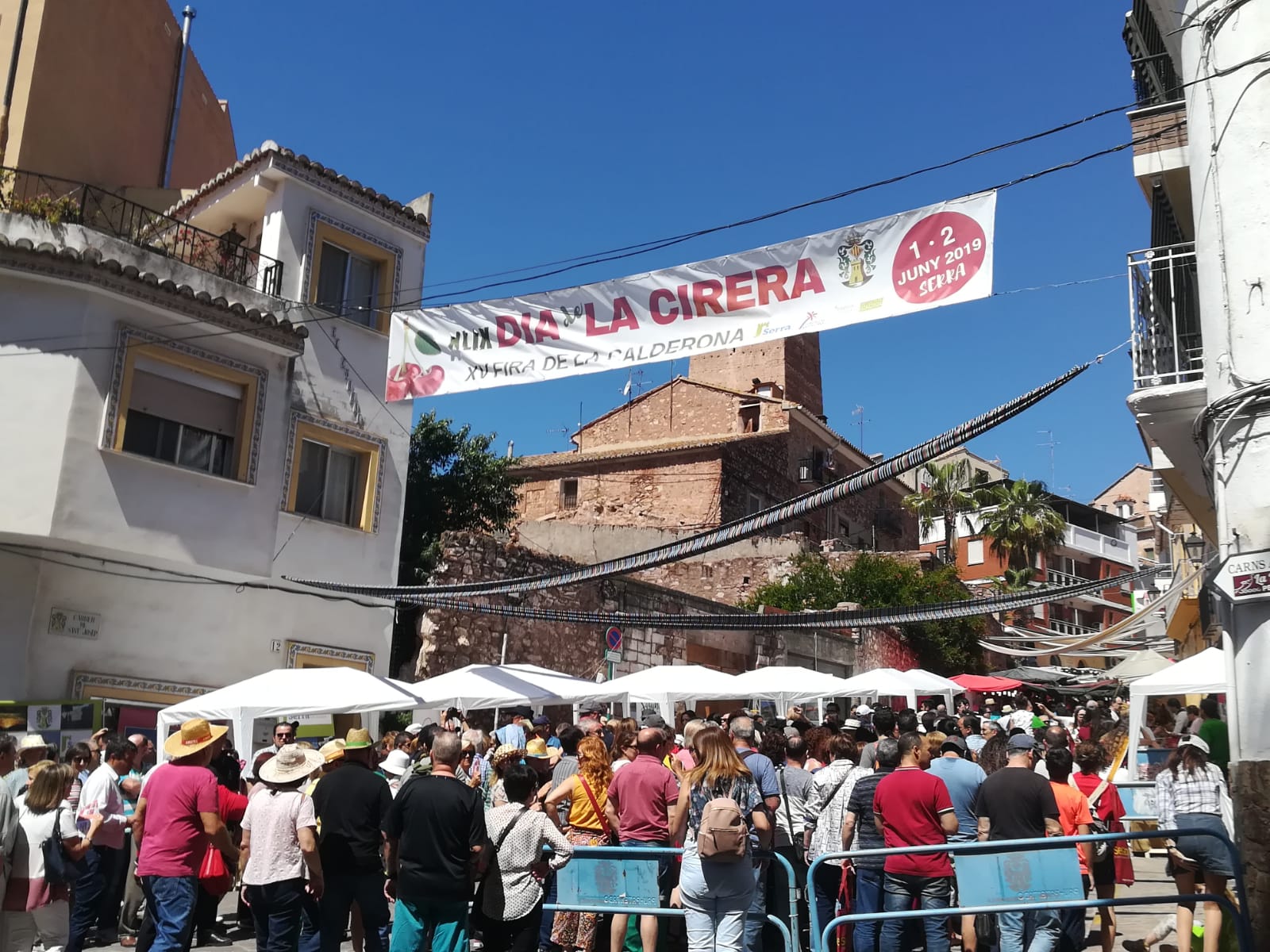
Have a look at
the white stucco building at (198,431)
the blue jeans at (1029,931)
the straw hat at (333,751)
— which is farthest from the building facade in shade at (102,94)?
the blue jeans at (1029,931)

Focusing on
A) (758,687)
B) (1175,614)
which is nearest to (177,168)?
(758,687)

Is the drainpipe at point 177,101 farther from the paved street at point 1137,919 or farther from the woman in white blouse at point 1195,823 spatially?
the woman in white blouse at point 1195,823

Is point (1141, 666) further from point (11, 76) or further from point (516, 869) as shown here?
point (11, 76)

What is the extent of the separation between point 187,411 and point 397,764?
786 centimetres

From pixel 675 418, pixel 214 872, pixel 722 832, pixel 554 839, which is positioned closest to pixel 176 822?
pixel 214 872

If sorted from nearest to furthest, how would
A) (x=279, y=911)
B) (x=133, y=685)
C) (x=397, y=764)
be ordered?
1. (x=279, y=911)
2. (x=397, y=764)
3. (x=133, y=685)

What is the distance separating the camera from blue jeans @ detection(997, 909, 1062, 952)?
6.93 m

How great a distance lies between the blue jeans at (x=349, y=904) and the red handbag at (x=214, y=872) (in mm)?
851

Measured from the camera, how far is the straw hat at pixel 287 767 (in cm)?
715

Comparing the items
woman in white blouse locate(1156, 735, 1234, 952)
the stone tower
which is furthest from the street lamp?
the stone tower

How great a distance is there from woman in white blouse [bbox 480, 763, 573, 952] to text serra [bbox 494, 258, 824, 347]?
4.15 metres

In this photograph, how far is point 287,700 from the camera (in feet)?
39.2

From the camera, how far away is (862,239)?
8.45 m

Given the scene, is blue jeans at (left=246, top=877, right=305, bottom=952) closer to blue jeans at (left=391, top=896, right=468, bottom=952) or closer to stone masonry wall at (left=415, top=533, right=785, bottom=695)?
blue jeans at (left=391, top=896, right=468, bottom=952)
